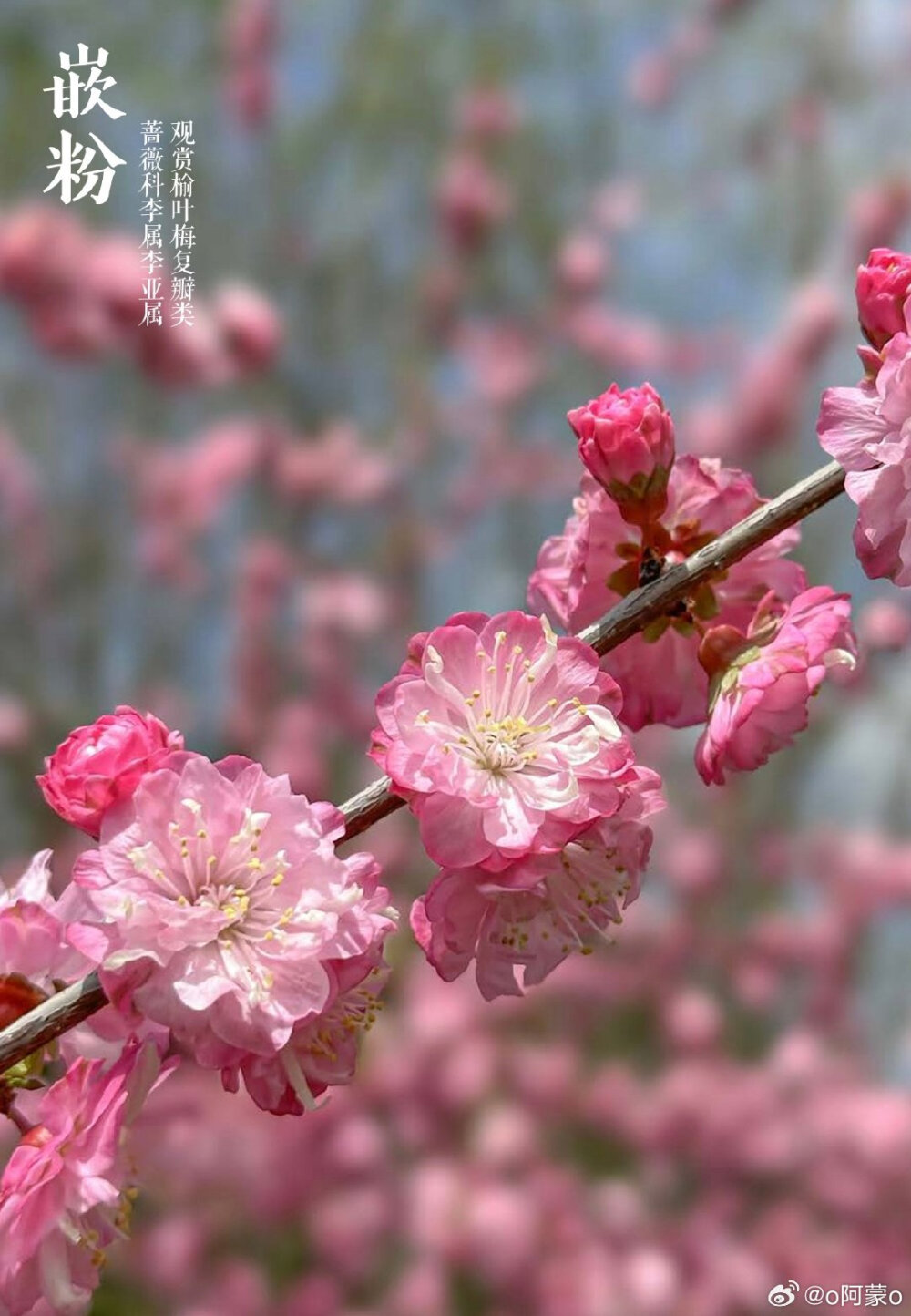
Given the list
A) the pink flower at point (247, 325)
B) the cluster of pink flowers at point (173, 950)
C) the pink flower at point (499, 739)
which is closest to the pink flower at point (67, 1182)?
the cluster of pink flowers at point (173, 950)

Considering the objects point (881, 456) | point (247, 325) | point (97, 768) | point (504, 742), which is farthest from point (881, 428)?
point (247, 325)

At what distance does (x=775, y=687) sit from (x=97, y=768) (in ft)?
0.67

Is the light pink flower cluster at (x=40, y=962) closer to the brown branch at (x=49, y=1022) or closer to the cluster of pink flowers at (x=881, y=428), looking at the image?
the brown branch at (x=49, y=1022)

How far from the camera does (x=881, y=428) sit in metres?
0.35

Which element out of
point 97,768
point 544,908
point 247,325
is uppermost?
point 247,325

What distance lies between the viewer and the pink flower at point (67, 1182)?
34cm

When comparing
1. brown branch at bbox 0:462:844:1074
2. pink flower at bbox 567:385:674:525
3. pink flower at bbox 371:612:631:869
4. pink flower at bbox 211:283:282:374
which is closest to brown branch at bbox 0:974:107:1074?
brown branch at bbox 0:462:844:1074

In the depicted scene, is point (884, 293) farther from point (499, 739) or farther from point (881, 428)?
point (499, 739)

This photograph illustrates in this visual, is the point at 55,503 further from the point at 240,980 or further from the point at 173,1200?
the point at 240,980

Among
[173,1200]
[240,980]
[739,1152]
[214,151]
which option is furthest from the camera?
[214,151]

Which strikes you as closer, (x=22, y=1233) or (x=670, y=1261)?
(x=22, y=1233)

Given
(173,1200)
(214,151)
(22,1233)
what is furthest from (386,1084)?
(214,151)

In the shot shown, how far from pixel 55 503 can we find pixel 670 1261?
1186 millimetres

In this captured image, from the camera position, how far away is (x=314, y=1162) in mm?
1362
